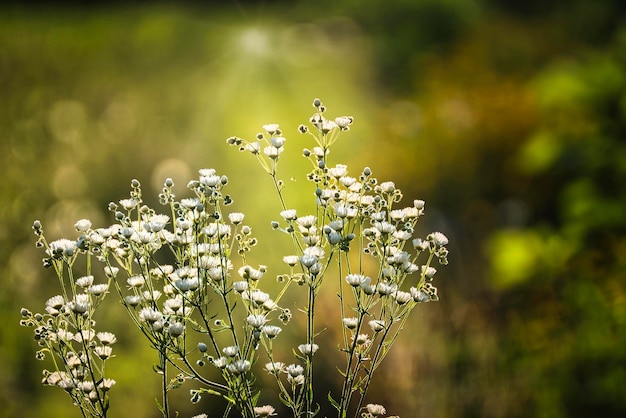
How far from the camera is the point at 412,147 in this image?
6.93 metres

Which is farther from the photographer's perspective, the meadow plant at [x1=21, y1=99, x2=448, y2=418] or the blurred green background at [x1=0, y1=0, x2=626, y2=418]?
the blurred green background at [x1=0, y1=0, x2=626, y2=418]

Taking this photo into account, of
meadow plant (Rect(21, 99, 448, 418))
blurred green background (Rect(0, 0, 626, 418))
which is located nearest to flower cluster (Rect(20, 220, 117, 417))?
meadow plant (Rect(21, 99, 448, 418))

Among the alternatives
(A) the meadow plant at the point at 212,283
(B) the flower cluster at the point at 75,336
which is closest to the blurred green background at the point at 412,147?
(A) the meadow plant at the point at 212,283

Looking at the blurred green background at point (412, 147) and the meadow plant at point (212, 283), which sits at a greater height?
the blurred green background at point (412, 147)

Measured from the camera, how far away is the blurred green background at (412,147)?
2826 mm

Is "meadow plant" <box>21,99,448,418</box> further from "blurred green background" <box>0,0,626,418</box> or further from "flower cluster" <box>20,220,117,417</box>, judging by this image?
"blurred green background" <box>0,0,626,418</box>

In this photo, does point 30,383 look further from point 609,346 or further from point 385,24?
point 385,24

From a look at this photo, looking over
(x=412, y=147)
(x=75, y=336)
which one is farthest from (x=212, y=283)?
(x=412, y=147)

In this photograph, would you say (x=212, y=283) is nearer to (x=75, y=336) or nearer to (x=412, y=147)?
(x=75, y=336)

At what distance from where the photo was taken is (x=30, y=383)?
3.31 meters

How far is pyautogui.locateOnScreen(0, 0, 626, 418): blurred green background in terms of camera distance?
2826 mm

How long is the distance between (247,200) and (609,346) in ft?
12.1

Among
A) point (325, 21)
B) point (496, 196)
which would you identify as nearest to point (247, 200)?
point (496, 196)

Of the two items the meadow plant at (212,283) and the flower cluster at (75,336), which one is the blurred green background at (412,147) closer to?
the meadow plant at (212,283)
